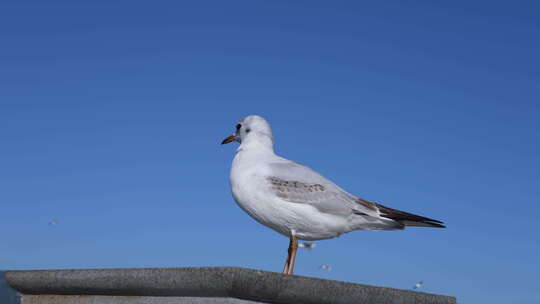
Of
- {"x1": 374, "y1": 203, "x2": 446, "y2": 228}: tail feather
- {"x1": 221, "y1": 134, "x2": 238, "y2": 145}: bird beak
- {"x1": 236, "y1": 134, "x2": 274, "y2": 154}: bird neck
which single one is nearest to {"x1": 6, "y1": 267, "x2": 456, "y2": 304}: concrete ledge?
{"x1": 374, "y1": 203, "x2": 446, "y2": 228}: tail feather

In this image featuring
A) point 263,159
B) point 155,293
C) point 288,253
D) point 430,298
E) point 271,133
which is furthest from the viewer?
point 271,133

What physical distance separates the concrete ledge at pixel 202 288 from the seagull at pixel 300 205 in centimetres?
88

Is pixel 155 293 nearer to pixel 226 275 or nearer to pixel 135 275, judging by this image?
pixel 135 275

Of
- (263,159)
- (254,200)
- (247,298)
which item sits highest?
(263,159)

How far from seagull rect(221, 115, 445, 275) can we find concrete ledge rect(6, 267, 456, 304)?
88 cm

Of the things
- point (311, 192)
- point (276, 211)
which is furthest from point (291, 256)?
point (311, 192)

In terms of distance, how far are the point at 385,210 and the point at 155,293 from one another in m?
2.17

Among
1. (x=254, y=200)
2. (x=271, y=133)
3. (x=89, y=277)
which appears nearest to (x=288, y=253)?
(x=254, y=200)

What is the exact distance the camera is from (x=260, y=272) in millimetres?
3838

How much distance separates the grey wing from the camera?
5.29 meters

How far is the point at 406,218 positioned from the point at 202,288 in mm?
2195

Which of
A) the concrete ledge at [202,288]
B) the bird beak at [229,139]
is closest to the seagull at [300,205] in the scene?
the bird beak at [229,139]

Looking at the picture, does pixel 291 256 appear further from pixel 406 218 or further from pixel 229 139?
pixel 229 139

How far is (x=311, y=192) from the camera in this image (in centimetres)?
538
